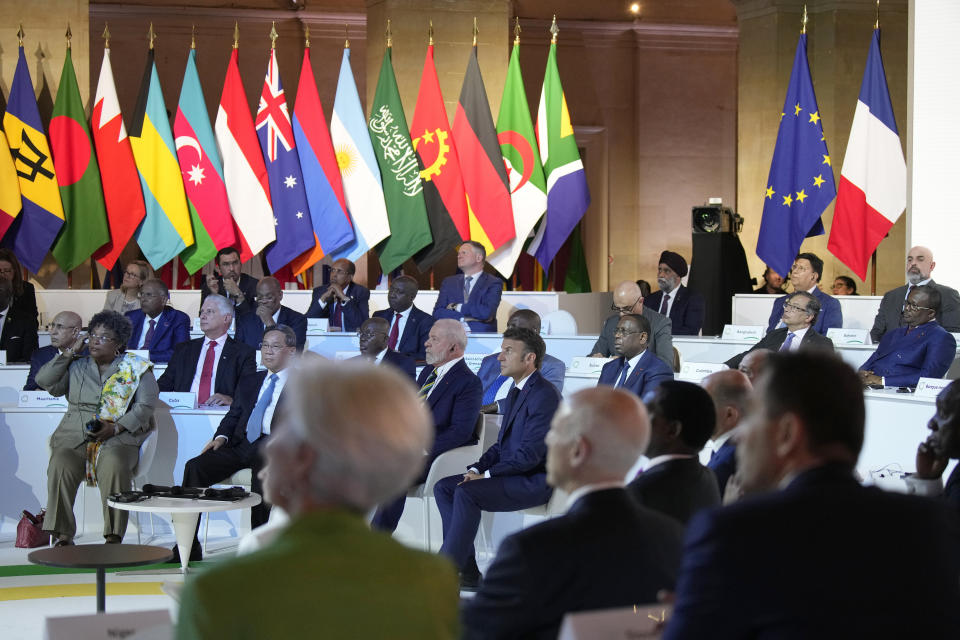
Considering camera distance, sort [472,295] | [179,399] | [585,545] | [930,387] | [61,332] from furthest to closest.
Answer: [472,295], [61,332], [179,399], [930,387], [585,545]

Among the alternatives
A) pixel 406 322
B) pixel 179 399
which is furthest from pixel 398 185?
pixel 179 399

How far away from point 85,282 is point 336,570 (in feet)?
33.3

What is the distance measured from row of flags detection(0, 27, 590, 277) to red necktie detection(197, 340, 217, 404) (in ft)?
10.7

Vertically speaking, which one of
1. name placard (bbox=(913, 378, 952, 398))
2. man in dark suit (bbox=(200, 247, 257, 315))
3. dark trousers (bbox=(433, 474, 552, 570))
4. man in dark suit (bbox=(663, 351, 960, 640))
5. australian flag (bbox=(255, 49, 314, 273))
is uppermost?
australian flag (bbox=(255, 49, 314, 273))

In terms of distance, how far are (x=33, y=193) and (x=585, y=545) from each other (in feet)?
28.8

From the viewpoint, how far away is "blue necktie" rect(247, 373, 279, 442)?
6250 millimetres

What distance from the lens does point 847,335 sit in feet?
24.8

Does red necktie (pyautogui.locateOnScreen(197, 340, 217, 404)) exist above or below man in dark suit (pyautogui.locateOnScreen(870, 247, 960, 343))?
below

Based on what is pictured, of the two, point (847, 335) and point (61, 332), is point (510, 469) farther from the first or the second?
point (847, 335)

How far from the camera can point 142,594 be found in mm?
5312

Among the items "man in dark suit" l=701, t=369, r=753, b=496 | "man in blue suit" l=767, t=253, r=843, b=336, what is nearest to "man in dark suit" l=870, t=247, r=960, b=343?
"man in blue suit" l=767, t=253, r=843, b=336

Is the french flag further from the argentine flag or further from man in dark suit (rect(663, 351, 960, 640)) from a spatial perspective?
man in dark suit (rect(663, 351, 960, 640))

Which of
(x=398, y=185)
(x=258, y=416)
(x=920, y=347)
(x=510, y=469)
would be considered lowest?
(x=510, y=469)

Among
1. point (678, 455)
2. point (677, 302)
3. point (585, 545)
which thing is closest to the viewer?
point (585, 545)
